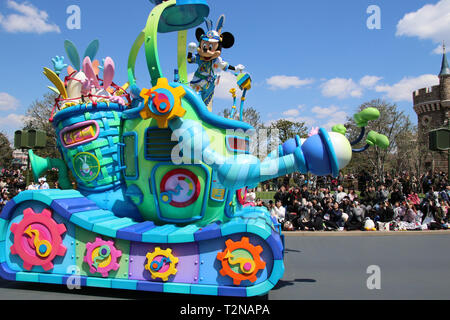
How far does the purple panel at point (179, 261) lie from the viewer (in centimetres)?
365

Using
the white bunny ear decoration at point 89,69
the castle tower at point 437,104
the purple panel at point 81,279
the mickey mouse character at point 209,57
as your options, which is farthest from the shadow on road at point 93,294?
the castle tower at point 437,104

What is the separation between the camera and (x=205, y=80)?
4.82 metres

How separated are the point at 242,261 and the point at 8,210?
2.82 m

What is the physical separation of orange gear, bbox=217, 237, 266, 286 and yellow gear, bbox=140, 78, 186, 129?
1421mm

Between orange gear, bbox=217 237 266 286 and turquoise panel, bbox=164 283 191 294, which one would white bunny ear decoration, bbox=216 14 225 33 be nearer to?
orange gear, bbox=217 237 266 286

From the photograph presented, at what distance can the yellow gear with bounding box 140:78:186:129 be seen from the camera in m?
3.65

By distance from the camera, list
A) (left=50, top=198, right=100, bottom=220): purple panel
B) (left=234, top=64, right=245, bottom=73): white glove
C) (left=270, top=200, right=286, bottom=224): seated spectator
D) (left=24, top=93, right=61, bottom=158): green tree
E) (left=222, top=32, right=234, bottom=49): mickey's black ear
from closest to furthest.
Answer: (left=50, top=198, right=100, bottom=220): purple panel, (left=222, top=32, right=234, bottom=49): mickey's black ear, (left=234, top=64, right=245, bottom=73): white glove, (left=270, top=200, right=286, bottom=224): seated spectator, (left=24, top=93, right=61, bottom=158): green tree

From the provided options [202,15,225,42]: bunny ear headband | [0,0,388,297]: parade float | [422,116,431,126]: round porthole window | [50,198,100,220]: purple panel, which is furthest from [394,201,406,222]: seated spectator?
[422,116,431,126]: round porthole window

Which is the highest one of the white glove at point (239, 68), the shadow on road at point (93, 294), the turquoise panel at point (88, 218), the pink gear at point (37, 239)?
the white glove at point (239, 68)

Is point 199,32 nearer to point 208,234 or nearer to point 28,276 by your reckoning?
point 208,234

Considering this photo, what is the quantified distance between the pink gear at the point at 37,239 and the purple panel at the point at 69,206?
0.14 meters

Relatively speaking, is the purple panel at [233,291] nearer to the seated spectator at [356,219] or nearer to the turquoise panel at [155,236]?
the turquoise panel at [155,236]

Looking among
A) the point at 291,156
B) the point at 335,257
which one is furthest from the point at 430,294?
the point at 291,156
